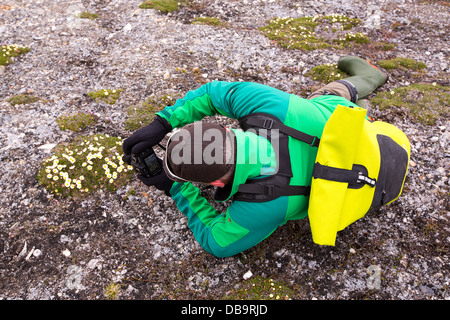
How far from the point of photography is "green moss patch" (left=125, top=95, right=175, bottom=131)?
26.9 feet

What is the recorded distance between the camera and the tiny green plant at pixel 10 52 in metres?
9.80

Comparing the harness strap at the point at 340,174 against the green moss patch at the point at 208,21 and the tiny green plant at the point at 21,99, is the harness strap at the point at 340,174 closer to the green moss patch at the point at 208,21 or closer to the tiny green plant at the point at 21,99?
the tiny green plant at the point at 21,99

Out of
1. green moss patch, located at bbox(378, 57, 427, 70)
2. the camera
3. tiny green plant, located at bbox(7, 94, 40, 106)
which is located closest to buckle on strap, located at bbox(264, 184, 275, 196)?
the camera

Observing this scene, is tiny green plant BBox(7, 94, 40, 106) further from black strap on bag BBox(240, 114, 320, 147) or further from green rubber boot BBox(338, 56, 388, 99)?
green rubber boot BBox(338, 56, 388, 99)

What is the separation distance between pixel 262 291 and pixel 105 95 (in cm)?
708

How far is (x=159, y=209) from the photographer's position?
22.6 feet

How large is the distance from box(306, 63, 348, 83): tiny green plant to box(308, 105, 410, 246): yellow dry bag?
5.09m

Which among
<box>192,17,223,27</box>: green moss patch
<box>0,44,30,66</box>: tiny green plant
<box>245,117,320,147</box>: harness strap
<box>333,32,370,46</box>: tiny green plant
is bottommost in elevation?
<box>0,44,30,66</box>: tiny green plant

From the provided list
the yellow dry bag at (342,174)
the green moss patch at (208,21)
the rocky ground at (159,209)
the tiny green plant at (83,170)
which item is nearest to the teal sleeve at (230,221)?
the yellow dry bag at (342,174)

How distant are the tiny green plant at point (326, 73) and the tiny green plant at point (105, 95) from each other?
6405mm

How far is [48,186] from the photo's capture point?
6.79 m
